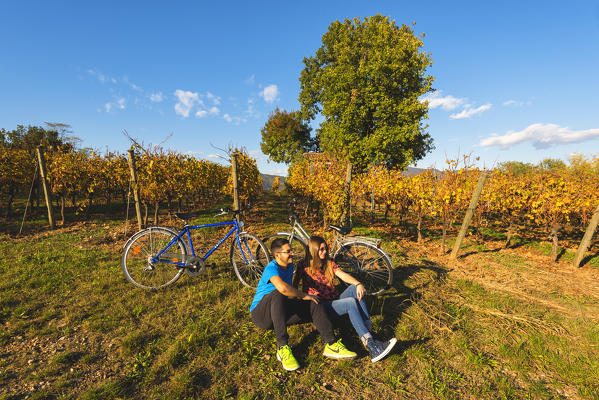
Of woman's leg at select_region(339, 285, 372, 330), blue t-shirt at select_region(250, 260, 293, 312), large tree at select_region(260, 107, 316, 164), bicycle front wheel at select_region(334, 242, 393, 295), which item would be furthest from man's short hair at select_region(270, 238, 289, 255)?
large tree at select_region(260, 107, 316, 164)

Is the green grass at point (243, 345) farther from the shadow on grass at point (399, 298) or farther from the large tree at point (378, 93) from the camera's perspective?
the large tree at point (378, 93)

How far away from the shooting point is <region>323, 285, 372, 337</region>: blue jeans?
8.75 feet

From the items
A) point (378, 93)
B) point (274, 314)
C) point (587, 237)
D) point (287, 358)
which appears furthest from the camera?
point (378, 93)

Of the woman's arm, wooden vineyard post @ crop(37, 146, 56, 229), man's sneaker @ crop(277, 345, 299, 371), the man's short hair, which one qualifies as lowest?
man's sneaker @ crop(277, 345, 299, 371)

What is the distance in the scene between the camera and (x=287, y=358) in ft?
8.19

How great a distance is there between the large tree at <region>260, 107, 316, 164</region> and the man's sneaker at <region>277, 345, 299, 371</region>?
2323 centimetres

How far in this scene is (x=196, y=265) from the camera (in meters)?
4.09

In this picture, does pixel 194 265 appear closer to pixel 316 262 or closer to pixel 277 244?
pixel 277 244

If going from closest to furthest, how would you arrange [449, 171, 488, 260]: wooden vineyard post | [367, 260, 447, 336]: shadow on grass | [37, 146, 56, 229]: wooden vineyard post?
[367, 260, 447, 336]: shadow on grass → [449, 171, 488, 260]: wooden vineyard post → [37, 146, 56, 229]: wooden vineyard post

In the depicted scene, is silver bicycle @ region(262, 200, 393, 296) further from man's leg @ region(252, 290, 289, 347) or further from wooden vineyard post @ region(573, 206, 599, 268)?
wooden vineyard post @ region(573, 206, 599, 268)

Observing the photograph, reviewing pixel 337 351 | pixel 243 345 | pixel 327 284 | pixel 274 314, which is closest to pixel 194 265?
pixel 243 345

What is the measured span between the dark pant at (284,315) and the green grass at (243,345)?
0.95 ft

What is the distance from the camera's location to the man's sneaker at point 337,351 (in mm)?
2555

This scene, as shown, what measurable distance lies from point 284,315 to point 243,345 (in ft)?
2.25
